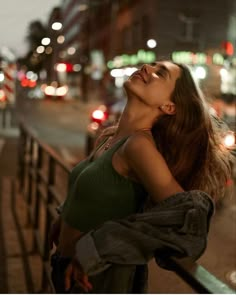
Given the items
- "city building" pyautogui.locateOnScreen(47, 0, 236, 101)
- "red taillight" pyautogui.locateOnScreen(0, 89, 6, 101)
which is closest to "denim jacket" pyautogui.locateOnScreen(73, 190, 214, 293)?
"red taillight" pyautogui.locateOnScreen(0, 89, 6, 101)

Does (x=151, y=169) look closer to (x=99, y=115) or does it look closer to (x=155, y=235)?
(x=155, y=235)

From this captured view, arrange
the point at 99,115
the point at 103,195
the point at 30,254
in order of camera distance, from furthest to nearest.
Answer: the point at 99,115
the point at 30,254
the point at 103,195

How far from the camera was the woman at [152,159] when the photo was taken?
7.37ft

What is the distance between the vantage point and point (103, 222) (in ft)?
7.73

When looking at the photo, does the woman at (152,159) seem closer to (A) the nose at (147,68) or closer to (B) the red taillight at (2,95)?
(A) the nose at (147,68)

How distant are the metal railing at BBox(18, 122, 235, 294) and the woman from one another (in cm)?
29

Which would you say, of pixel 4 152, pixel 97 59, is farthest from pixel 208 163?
pixel 97 59

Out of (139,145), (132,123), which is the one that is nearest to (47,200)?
(132,123)

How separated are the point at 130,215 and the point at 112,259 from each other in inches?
7.7

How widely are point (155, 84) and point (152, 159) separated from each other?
1.15 feet

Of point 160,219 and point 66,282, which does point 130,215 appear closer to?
point 160,219

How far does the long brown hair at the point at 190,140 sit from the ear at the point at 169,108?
15mm

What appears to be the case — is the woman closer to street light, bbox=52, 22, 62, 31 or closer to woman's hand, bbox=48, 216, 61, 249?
woman's hand, bbox=48, 216, 61, 249

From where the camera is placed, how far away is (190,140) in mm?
2330
